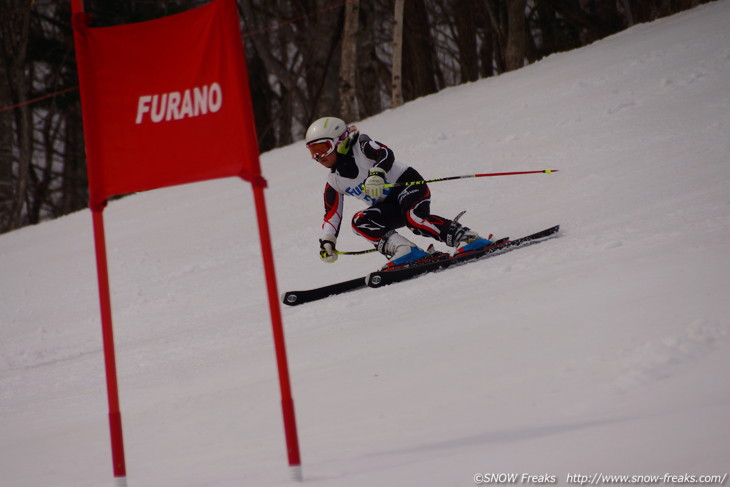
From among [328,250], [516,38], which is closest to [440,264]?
[328,250]

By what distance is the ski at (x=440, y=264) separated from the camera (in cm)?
596

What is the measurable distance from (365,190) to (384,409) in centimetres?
297

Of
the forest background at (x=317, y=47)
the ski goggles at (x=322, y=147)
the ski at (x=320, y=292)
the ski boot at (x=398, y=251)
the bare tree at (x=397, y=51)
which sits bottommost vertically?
the ski at (x=320, y=292)

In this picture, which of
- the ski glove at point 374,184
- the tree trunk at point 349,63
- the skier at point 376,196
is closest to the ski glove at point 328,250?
the skier at point 376,196

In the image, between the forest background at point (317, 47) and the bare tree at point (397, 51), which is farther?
the forest background at point (317, 47)

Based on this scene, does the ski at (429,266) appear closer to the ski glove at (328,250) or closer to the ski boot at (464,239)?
the ski boot at (464,239)

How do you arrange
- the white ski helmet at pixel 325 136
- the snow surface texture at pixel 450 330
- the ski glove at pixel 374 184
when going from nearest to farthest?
the snow surface texture at pixel 450 330 < the ski glove at pixel 374 184 < the white ski helmet at pixel 325 136

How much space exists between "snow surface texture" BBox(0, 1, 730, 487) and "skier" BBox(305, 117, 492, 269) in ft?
1.61

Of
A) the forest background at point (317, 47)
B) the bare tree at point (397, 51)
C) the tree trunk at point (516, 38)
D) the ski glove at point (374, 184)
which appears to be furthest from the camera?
the forest background at point (317, 47)

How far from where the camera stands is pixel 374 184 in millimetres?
5828

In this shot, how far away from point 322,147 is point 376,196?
0.60 m

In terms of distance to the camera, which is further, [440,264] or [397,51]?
[397,51]

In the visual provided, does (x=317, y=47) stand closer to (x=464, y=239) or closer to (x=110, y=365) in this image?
(x=464, y=239)

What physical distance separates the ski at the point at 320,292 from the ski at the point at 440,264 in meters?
0.18
